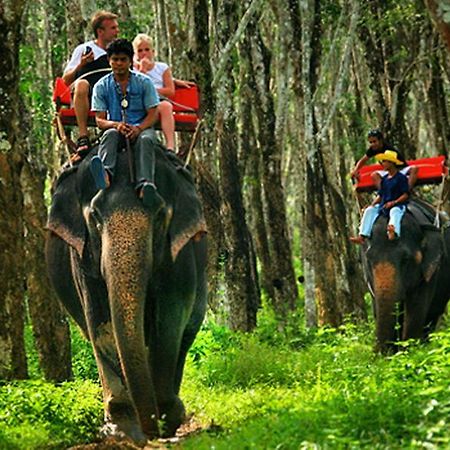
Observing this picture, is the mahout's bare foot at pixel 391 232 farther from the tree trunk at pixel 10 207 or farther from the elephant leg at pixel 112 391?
the elephant leg at pixel 112 391

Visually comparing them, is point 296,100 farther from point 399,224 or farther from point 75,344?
point 399,224

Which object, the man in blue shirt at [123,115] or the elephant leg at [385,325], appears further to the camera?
the elephant leg at [385,325]

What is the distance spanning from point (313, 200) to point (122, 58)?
9.43 meters

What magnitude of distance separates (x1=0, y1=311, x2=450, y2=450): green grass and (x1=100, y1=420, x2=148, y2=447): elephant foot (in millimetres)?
267

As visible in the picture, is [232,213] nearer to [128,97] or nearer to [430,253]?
[430,253]

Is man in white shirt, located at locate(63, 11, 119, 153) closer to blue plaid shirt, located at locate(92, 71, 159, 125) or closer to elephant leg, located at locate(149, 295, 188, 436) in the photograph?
blue plaid shirt, located at locate(92, 71, 159, 125)

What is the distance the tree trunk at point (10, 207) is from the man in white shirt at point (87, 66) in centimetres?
51

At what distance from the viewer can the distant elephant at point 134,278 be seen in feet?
26.5

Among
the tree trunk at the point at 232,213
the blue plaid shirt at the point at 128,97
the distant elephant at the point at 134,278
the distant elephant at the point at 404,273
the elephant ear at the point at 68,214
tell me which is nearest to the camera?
the distant elephant at the point at 134,278

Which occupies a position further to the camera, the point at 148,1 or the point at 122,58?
the point at 148,1

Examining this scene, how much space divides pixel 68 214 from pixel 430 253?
614 centimetres

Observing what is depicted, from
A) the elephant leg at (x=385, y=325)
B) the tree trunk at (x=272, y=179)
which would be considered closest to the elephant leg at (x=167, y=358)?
the elephant leg at (x=385, y=325)

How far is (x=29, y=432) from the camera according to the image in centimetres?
894

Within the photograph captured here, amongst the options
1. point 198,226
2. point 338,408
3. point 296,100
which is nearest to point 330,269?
point 296,100
